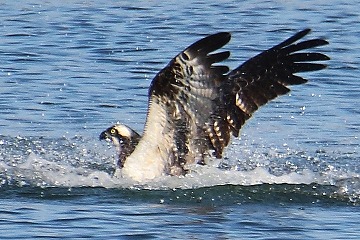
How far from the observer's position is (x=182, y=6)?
68.6ft

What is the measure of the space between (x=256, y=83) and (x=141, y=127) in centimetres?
323

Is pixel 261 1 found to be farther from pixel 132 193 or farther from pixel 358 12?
pixel 132 193

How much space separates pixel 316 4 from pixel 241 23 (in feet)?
7.37

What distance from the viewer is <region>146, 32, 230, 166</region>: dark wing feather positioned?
9.41m

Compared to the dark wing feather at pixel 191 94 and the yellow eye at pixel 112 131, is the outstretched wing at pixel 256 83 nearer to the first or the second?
the dark wing feather at pixel 191 94

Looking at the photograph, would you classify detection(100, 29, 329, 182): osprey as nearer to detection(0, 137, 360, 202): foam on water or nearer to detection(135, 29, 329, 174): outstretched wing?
detection(135, 29, 329, 174): outstretched wing

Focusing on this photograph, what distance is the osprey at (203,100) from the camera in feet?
31.1

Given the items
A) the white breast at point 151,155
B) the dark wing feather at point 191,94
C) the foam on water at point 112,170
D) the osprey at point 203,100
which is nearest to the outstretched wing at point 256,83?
the osprey at point 203,100

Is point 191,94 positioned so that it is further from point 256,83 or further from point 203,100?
point 256,83

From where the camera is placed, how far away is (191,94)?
9633 mm

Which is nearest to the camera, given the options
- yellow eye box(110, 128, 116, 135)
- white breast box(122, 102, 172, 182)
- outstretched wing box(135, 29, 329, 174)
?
outstretched wing box(135, 29, 329, 174)

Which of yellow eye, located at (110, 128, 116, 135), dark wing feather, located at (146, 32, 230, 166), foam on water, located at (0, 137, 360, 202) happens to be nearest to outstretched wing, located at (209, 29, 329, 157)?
dark wing feather, located at (146, 32, 230, 166)

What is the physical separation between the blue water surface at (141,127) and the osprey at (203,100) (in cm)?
19

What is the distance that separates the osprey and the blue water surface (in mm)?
191
